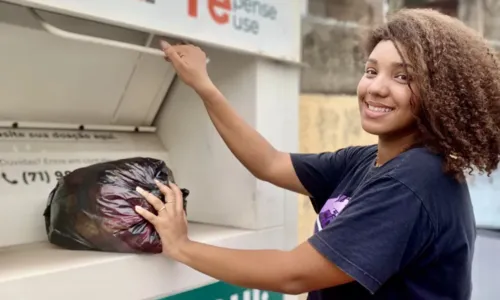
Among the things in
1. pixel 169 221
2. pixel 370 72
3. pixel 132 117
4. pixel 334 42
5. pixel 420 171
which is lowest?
pixel 169 221

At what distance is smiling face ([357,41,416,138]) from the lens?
138 cm

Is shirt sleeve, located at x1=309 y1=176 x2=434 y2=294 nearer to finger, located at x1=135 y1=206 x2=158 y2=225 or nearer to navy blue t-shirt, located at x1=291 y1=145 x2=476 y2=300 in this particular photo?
navy blue t-shirt, located at x1=291 y1=145 x2=476 y2=300

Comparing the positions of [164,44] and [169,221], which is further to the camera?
[164,44]

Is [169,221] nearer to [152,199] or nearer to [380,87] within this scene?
[152,199]

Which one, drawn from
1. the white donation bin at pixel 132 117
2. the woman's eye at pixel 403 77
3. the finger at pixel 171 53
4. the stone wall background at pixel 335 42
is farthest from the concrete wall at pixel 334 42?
the woman's eye at pixel 403 77

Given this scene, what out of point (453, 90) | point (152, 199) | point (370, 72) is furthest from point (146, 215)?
point (453, 90)

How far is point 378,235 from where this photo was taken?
1.28m

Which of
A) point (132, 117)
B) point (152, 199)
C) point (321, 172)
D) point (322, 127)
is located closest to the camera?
point (152, 199)

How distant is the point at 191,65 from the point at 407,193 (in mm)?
725

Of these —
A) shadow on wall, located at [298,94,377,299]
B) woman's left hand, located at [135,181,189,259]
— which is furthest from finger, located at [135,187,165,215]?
shadow on wall, located at [298,94,377,299]

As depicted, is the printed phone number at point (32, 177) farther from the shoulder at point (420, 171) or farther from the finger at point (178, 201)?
the shoulder at point (420, 171)

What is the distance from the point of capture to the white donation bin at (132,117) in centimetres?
146

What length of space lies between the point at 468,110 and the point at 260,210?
0.78m

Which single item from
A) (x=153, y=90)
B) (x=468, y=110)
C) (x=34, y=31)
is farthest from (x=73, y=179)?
(x=468, y=110)
